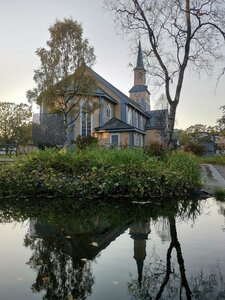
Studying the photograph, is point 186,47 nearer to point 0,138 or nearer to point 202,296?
point 202,296

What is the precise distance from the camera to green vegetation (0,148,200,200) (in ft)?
27.2

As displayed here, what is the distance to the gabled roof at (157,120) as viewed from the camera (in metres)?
45.0

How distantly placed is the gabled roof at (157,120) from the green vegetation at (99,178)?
118ft

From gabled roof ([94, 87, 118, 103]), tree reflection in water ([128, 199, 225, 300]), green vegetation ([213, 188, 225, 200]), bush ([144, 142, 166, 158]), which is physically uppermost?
gabled roof ([94, 87, 118, 103])

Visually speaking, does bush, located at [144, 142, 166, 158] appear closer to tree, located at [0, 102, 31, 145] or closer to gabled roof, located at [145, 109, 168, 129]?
gabled roof, located at [145, 109, 168, 129]

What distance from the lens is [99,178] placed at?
8.32m

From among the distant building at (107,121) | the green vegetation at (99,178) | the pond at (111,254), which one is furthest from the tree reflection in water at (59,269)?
the distant building at (107,121)

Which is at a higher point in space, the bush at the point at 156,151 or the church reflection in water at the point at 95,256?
the bush at the point at 156,151

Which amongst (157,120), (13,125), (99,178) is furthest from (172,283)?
(13,125)

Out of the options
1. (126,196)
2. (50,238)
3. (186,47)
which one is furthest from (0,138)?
(50,238)

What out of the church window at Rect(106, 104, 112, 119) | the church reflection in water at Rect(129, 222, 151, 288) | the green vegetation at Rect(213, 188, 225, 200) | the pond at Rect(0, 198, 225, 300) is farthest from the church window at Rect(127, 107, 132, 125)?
the church reflection in water at Rect(129, 222, 151, 288)

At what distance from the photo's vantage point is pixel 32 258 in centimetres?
372

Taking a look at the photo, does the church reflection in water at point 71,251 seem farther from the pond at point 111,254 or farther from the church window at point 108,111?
the church window at point 108,111

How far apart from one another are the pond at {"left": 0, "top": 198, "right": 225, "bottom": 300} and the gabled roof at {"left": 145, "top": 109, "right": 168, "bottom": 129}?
3928cm
